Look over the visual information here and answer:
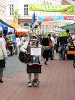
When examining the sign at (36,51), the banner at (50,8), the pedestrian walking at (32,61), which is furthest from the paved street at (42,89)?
the banner at (50,8)

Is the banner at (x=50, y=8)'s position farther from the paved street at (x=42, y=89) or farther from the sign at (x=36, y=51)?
the sign at (x=36, y=51)

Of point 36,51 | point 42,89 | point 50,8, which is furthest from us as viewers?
point 50,8

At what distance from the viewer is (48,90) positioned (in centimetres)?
1135

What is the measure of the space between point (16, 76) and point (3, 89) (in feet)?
12.4

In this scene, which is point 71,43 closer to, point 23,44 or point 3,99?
point 23,44

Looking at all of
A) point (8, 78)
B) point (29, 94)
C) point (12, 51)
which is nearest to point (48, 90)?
point (29, 94)

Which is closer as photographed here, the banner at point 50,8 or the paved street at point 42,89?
the paved street at point 42,89

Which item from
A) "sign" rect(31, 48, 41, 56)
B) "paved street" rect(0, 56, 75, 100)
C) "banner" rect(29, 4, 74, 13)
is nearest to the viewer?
"paved street" rect(0, 56, 75, 100)

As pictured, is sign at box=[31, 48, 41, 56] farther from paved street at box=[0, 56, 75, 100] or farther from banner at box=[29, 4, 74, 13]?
banner at box=[29, 4, 74, 13]

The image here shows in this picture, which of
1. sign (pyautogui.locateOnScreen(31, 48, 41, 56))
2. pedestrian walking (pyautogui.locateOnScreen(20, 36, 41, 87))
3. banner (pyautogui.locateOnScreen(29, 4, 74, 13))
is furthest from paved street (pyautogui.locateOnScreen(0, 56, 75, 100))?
banner (pyautogui.locateOnScreen(29, 4, 74, 13))

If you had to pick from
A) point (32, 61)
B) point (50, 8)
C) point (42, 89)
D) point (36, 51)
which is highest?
point (50, 8)

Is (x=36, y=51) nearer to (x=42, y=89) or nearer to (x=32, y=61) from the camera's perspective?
(x=32, y=61)

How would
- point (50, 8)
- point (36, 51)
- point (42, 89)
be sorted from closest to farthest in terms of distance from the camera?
1. point (42, 89)
2. point (36, 51)
3. point (50, 8)

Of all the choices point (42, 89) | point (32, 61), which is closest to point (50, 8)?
point (32, 61)
